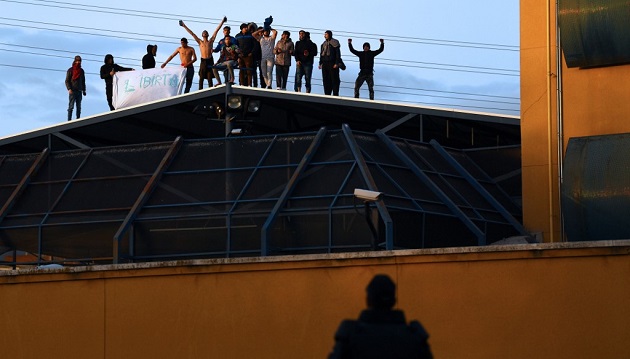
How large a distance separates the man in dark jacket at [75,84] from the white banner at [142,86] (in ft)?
3.05

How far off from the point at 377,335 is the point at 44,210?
22458 mm

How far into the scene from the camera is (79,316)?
21.8 meters

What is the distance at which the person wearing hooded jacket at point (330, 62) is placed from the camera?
108ft

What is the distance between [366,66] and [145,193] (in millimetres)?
7090

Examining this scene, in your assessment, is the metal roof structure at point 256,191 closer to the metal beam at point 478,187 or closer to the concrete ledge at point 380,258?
the metal beam at point 478,187

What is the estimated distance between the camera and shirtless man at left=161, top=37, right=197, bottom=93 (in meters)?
34.1

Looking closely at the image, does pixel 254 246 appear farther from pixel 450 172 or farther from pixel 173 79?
pixel 173 79

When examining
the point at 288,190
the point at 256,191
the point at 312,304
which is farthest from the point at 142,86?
the point at 312,304

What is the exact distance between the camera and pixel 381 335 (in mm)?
8891

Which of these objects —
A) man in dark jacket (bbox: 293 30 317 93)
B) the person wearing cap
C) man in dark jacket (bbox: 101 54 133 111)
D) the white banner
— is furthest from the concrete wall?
man in dark jacket (bbox: 101 54 133 111)

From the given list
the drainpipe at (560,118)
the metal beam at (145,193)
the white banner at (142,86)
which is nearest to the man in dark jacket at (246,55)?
the white banner at (142,86)

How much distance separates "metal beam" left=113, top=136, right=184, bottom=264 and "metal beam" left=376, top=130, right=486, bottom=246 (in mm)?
4719

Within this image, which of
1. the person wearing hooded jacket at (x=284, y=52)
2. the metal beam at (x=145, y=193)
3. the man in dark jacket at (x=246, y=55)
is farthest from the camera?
the person wearing hooded jacket at (x=284, y=52)

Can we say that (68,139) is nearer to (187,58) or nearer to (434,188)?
(187,58)
